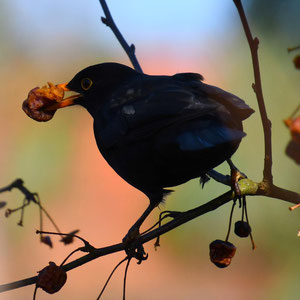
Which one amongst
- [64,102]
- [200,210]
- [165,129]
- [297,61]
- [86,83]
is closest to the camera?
[297,61]

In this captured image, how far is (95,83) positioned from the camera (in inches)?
138

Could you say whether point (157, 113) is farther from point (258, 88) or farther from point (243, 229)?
point (258, 88)

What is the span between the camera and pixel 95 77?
139 inches

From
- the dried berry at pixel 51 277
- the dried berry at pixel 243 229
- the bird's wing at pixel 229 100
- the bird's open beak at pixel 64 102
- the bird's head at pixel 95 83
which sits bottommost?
the dried berry at pixel 51 277

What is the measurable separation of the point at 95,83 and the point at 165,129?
913 mm

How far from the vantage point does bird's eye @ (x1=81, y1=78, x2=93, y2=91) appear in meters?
3.52

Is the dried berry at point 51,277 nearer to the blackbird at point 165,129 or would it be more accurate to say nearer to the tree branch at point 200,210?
the tree branch at point 200,210

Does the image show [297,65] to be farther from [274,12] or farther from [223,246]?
[274,12]

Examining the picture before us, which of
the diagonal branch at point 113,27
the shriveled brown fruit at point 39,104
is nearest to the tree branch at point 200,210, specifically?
the shriveled brown fruit at point 39,104

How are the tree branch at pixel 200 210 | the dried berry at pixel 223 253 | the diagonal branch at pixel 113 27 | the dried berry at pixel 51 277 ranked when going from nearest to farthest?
the tree branch at pixel 200 210, the dried berry at pixel 51 277, the dried berry at pixel 223 253, the diagonal branch at pixel 113 27

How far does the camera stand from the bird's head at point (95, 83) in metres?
3.48

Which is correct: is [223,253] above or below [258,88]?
below

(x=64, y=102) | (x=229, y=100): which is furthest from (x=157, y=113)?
(x=64, y=102)

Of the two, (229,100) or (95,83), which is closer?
(229,100)
